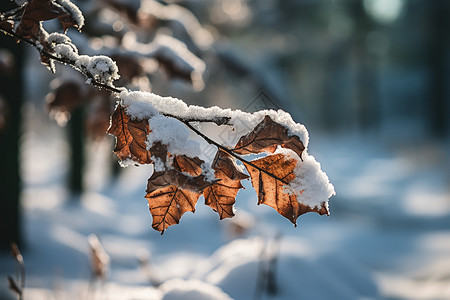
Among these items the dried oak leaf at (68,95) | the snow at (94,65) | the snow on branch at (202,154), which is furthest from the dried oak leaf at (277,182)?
the dried oak leaf at (68,95)

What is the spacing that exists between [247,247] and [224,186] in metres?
1.43

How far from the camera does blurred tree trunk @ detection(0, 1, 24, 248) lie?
3.75 m

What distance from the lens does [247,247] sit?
2275mm

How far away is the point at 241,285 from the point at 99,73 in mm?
1281

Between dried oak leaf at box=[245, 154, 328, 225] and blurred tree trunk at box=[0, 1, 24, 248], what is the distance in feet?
11.7

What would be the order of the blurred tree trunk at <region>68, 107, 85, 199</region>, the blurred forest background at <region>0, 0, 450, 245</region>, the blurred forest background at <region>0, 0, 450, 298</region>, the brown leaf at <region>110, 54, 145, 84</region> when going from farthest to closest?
the blurred tree trunk at <region>68, 107, 85, 199</region>, the blurred forest background at <region>0, 0, 450, 245</region>, the blurred forest background at <region>0, 0, 450, 298</region>, the brown leaf at <region>110, 54, 145, 84</region>

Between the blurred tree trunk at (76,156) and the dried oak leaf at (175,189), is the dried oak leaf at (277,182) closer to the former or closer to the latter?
the dried oak leaf at (175,189)

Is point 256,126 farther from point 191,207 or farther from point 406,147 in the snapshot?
point 406,147

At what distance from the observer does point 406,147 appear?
1970 centimetres

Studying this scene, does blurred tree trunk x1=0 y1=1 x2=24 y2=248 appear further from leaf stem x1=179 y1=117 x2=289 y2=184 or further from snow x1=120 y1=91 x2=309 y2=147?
leaf stem x1=179 y1=117 x2=289 y2=184

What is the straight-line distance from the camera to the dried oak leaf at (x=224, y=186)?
90 centimetres

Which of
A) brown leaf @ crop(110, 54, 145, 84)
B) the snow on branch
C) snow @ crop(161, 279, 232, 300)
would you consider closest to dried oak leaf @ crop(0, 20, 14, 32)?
the snow on branch

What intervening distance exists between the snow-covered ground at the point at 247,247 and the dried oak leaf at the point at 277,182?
2.13 feet

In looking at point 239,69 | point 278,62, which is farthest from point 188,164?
point 278,62
